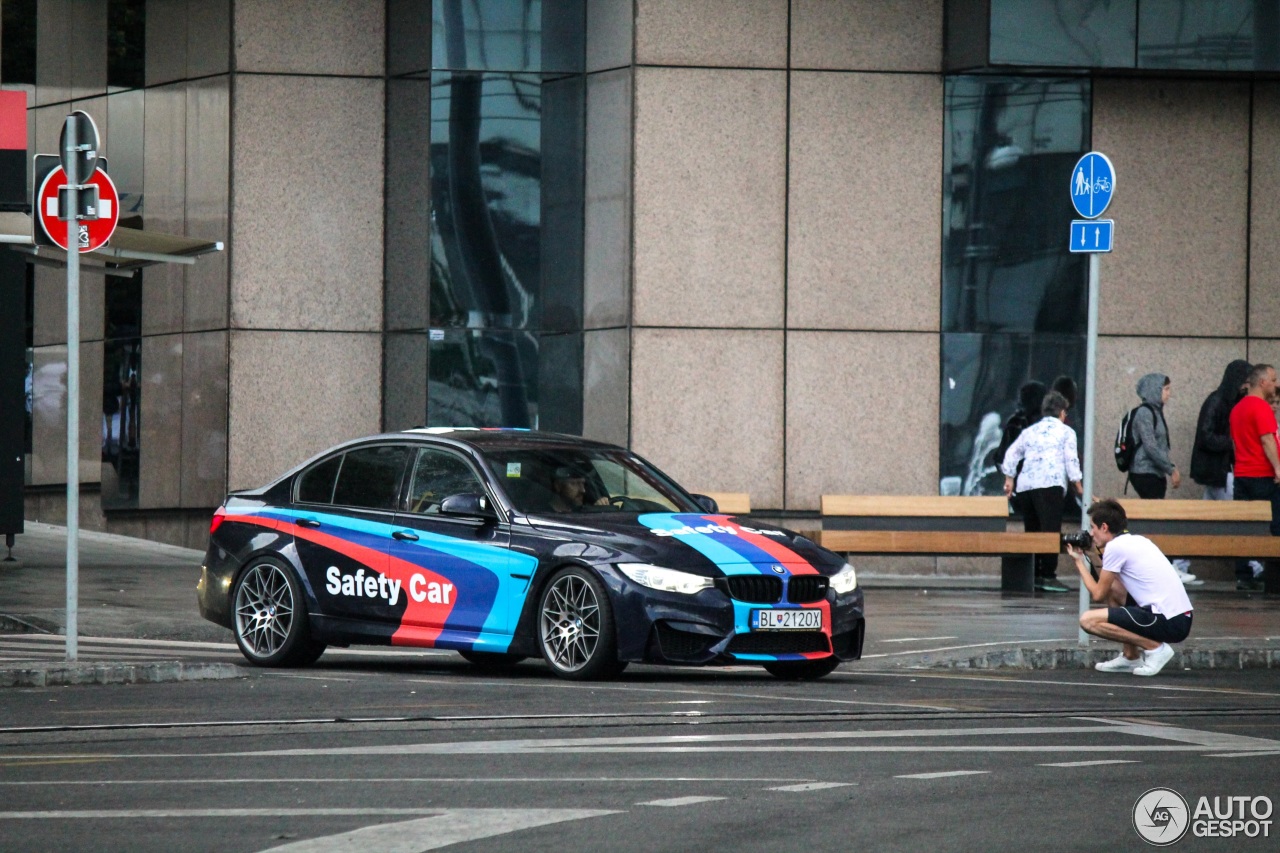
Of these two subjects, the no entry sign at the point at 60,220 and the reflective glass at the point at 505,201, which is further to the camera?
the reflective glass at the point at 505,201

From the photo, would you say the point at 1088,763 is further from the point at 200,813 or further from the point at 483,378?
the point at 483,378

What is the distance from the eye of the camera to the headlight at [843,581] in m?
11.9

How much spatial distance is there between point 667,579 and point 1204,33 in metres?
12.6

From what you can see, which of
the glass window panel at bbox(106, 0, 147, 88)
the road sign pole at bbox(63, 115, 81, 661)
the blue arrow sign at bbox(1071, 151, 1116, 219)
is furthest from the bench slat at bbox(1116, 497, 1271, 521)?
the glass window panel at bbox(106, 0, 147, 88)

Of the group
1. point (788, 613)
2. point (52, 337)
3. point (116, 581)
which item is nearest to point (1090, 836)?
point (788, 613)

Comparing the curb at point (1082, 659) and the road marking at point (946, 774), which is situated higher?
the road marking at point (946, 774)

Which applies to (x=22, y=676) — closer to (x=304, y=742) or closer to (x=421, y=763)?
(x=304, y=742)

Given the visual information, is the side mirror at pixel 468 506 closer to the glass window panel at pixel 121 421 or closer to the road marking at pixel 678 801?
the road marking at pixel 678 801

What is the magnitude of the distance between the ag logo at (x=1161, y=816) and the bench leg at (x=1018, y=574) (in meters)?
13.0

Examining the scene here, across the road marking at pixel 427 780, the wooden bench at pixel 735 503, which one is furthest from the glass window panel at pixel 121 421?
the road marking at pixel 427 780

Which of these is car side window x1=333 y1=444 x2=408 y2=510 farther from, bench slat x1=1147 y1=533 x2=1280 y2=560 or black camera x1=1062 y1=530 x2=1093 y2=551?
bench slat x1=1147 y1=533 x2=1280 y2=560

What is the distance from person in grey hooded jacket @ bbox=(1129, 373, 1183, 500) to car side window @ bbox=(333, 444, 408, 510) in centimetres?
1029

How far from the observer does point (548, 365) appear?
2275 centimetres

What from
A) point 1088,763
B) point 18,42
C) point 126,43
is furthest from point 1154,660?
point 18,42
